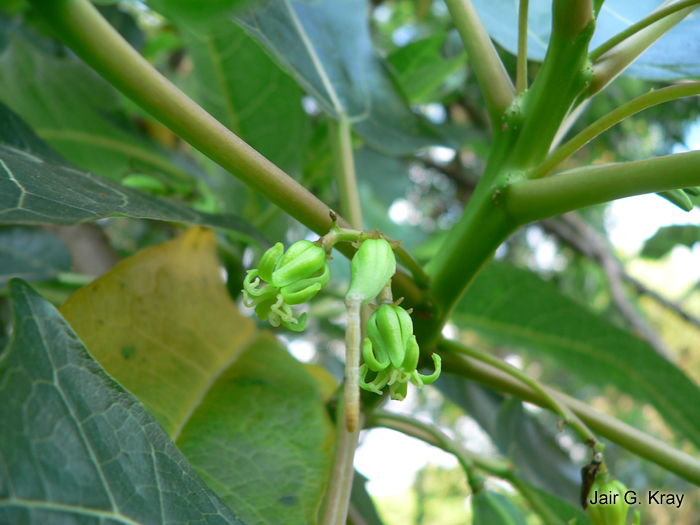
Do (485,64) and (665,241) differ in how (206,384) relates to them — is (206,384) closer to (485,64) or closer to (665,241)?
(485,64)

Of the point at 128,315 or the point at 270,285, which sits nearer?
the point at 270,285

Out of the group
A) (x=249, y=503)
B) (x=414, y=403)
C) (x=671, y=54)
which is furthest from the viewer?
(x=414, y=403)

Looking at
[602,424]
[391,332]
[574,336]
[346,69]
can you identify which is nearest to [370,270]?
[391,332]

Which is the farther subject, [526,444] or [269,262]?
[526,444]

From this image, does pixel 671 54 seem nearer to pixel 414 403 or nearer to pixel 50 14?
pixel 50 14

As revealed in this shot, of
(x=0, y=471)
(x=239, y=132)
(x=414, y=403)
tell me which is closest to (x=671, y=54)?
(x=239, y=132)

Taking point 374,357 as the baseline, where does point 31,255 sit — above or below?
above
